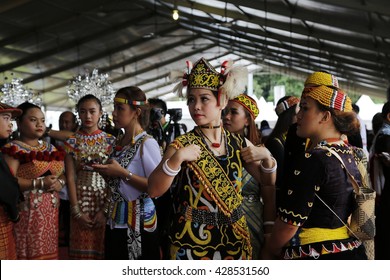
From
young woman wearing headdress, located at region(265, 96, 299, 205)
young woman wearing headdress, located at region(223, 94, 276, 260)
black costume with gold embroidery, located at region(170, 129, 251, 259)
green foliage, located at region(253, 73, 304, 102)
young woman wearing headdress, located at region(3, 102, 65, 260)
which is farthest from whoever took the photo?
green foliage, located at region(253, 73, 304, 102)

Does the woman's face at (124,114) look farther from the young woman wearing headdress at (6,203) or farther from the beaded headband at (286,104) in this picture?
the beaded headband at (286,104)

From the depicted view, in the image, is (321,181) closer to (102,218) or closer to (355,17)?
(102,218)

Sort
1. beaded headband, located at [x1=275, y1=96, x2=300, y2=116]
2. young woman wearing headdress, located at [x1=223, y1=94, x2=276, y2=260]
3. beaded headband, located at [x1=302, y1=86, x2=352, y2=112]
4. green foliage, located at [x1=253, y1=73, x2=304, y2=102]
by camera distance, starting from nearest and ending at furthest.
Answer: beaded headband, located at [x1=302, y1=86, x2=352, y2=112] → young woman wearing headdress, located at [x1=223, y1=94, x2=276, y2=260] → beaded headband, located at [x1=275, y1=96, x2=300, y2=116] → green foliage, located at [x1=253, y1=73, x2=304, y2=102]

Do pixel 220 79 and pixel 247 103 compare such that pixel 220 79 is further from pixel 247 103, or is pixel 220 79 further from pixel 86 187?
pixel 86 187

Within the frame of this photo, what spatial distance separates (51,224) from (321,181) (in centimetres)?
254

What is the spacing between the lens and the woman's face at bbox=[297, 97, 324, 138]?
2.06 meters

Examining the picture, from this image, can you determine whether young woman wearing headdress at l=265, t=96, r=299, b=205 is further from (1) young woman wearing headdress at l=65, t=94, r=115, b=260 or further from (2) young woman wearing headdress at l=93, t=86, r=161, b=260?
(1) young woman wearing headdress at l=65, t=94, r=115, b=260

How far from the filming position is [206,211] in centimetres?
224

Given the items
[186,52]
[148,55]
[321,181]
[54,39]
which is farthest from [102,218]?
[186,52]

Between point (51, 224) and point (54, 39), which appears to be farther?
point (54, 39)

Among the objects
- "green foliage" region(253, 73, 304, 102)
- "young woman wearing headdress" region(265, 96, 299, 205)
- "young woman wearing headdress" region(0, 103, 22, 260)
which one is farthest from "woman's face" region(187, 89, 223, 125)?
"green foliage" region(253, 73, 304, 102)

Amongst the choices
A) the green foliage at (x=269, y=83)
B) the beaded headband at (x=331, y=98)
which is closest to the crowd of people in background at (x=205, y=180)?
the beaded headband at (x=331, y=98)

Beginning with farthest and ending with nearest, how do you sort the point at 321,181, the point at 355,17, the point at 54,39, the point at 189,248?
the point at 54,39 < the point at 355,17 < the point at 189,248 < the point at 321,181
